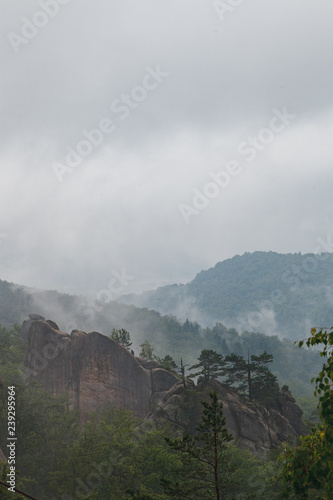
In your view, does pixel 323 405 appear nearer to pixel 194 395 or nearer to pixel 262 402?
pixel 194 395

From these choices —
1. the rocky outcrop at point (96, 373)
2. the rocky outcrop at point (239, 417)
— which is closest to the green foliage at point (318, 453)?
the rocky outcrop at point (239, 417)

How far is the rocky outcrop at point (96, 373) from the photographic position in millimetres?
62531

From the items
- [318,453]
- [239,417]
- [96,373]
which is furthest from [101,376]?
[318,453]

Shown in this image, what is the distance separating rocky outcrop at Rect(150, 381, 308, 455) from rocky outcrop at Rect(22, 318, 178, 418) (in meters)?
12.7

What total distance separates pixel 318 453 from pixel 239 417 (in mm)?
44931

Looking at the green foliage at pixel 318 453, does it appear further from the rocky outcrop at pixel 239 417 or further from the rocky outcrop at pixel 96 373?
the rocky outcrop at pixel 96 373

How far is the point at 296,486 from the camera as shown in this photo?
7.64 m

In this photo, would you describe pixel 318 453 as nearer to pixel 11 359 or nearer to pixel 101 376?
pixel 101 376

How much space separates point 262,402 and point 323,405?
161ft

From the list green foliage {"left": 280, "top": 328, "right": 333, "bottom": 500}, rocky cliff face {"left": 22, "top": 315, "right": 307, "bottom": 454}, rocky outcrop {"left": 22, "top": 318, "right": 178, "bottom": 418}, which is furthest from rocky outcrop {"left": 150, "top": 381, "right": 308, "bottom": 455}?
green foliage {"left": 280, "top": 328, "right": 333, "bottom": 500}

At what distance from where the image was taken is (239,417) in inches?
1929

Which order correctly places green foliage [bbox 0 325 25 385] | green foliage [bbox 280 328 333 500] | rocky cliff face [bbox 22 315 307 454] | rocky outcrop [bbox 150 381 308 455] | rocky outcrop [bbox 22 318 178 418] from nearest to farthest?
green foliage [bbox 280 328 333 500] → rocky outcrop [bbox 150 381 308 455] → rocky cliff face [bbox 22 315 307 454] → green foliage [bbox 0 325 25 385] → rocky outcrop [bbox 22 318 178 418]

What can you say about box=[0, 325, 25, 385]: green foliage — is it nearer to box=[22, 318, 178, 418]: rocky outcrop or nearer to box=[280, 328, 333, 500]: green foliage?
box=[22, 318, 178, 418]: rocky outcrop

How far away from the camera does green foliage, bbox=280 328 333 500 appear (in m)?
7.24
